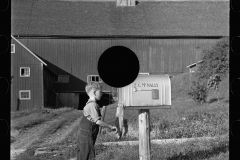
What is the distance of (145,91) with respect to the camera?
189 inches

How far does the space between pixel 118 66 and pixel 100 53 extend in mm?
35147

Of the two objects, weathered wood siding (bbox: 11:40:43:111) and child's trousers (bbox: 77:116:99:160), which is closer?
child's trousers (bbox: 77:116:99:160)

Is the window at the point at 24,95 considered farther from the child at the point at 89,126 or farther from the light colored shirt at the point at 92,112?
the light colored shirt at the point at 92,112

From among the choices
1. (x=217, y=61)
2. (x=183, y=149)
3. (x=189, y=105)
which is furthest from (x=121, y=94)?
(x=217, y=61)

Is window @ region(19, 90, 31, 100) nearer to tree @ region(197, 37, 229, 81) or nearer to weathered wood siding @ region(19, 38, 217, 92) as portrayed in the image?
weathered wood siding @ region(19, 38, 217, 92)

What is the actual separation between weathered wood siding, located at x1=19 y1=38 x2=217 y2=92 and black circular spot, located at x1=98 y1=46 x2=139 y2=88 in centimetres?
3300

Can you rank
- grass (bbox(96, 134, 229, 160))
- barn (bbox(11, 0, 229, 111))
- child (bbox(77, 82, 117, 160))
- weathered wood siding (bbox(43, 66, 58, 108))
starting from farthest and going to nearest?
barn (bbox(11, 0, 229, 111)) → weathered wood siding (bbox(43, 66, 58, 108)) → grass (bbox(96, 134, 229, 160)) → child (bbox(77, 82, 117, 160))

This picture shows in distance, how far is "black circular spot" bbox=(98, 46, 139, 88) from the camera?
2385mm

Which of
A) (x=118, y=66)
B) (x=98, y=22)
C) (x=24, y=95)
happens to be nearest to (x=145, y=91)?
(x=118, y=66)

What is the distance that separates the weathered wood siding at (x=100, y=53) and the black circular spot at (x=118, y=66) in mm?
32997
